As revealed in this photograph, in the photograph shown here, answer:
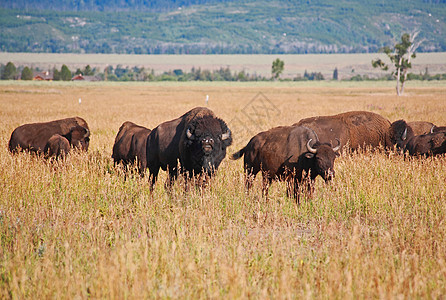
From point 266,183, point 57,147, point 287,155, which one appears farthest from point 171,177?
point 57,147

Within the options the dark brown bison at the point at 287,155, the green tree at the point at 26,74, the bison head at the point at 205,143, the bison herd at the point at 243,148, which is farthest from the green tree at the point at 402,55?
the green tree at the point at 26,74

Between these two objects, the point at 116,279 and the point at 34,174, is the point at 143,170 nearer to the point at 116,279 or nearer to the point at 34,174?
the point at 34,174

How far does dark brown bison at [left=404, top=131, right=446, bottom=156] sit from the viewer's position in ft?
41.6

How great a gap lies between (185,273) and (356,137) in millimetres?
9510

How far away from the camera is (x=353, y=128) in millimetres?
13766

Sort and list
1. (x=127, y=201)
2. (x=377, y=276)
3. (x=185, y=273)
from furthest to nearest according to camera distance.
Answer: (x=127, y=201) → (x=185, y=273) → (x=377, y=276)

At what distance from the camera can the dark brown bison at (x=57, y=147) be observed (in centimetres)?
1295

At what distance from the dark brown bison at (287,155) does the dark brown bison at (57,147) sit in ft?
18.0

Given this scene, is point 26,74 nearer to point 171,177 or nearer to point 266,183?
point 171,177

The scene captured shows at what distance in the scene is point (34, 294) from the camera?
4.80 metres

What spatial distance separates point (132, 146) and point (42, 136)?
4164mm

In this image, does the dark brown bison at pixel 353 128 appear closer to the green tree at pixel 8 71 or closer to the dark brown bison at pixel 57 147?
the dark brown bison at pixel 57 147

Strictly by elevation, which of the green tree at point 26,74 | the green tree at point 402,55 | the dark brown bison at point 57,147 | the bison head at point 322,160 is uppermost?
the green tree at point 402,55

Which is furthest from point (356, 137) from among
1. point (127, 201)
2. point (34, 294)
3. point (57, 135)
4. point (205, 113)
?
point (34, 294)
